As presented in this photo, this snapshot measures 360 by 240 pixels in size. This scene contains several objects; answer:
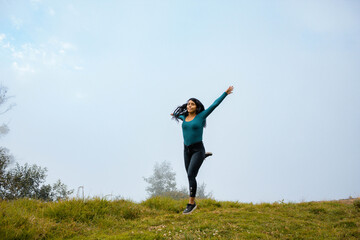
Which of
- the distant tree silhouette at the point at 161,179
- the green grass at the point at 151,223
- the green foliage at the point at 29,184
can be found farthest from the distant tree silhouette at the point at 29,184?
the distant tree silhouette at the point at 161,179

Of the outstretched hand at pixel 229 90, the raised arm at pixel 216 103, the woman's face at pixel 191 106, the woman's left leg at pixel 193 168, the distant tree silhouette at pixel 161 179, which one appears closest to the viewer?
the woman's left leg at pixel 193 168

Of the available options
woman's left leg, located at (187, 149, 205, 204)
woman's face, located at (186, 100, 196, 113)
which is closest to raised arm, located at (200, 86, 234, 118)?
woman's face, located at (186, 100, 196, 113)

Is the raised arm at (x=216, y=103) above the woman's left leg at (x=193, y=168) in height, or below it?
above

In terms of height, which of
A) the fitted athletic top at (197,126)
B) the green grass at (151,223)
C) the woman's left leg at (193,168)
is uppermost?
the fitted athletic top at (197,126)

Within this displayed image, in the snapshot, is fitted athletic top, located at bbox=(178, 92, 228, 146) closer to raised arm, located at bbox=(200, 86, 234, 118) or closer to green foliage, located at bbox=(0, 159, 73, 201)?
raised arm, located at bbox=(200, 86, 234, 118)

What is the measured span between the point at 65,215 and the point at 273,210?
660 cm

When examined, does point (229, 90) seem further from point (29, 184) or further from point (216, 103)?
point (29, 184)

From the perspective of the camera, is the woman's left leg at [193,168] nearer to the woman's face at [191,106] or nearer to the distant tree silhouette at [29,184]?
the woman's face at [191,106]

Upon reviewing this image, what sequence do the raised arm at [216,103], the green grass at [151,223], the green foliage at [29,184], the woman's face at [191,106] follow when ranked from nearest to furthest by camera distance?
the green grass at [151,223]
the raised arm at [216,103]
the woman's face at [191,106]
the green foliage at [29,184]

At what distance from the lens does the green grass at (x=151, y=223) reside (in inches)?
210

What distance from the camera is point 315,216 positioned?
8.06m

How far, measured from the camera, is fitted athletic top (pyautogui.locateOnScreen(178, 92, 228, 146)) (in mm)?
6988

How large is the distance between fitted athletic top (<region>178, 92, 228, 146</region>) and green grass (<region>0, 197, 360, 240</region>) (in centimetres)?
217

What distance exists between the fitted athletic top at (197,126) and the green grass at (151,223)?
7.13ft
